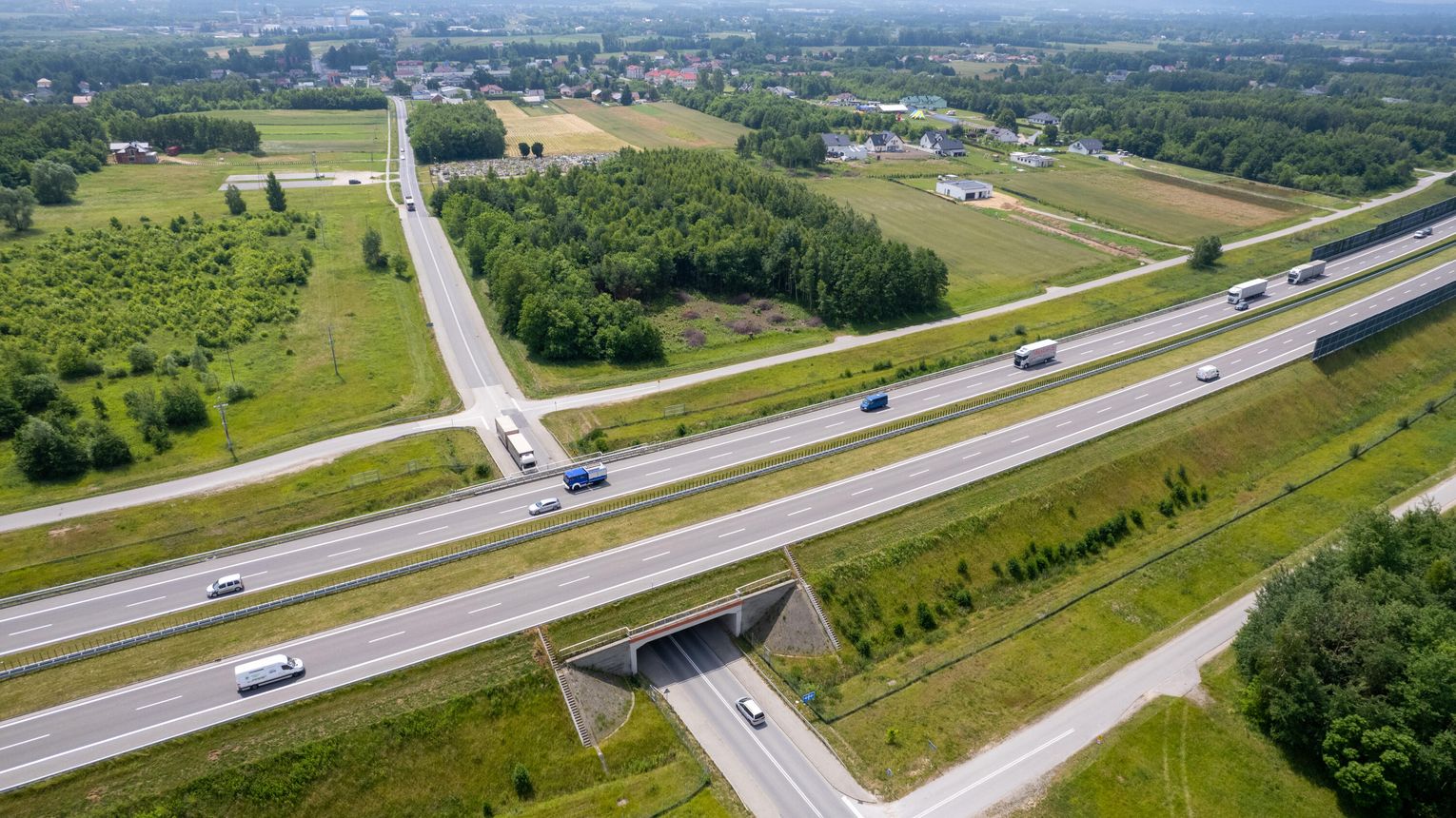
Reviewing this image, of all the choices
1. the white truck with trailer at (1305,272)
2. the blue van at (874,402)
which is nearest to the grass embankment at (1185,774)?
the blue van at (874,402)

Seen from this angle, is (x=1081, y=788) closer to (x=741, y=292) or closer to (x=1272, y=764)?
(x=1272, y=764)

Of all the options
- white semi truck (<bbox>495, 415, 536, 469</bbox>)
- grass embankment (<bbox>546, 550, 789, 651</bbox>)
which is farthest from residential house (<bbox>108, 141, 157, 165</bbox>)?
grass embankment (<bbox>546, 550, 789, 651</bbox>)

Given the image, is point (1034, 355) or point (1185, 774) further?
point (1034, 355)

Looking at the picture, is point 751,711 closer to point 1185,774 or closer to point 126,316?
point 1185,774

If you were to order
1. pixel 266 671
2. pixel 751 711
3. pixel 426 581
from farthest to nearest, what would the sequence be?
pixel 426 581
pixel 751 711
pixel 266 671

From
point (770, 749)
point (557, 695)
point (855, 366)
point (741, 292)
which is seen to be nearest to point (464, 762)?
point (557, 695)

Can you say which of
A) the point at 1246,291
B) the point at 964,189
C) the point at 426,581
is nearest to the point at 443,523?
the point at 426,581
